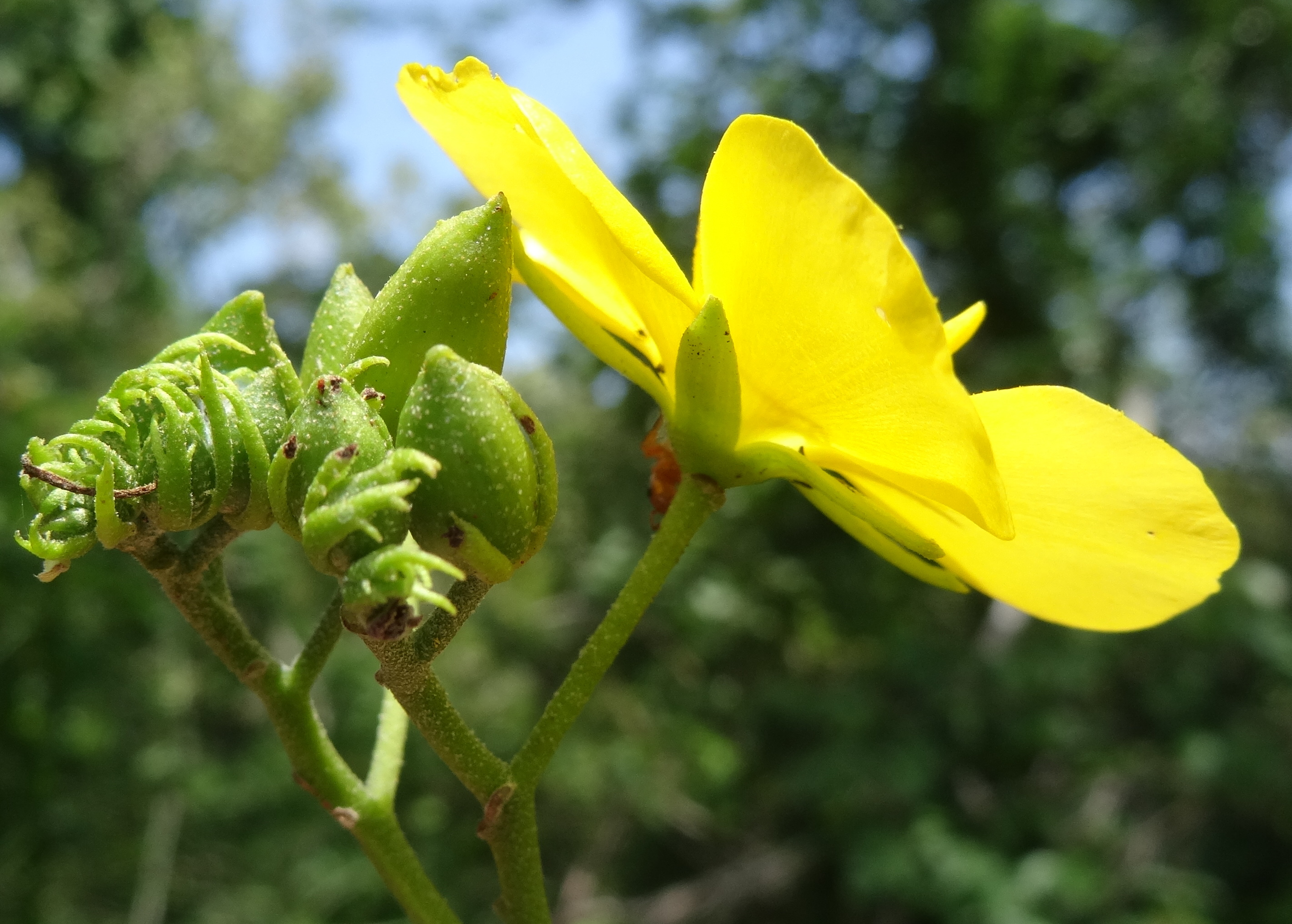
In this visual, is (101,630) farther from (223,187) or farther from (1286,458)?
(223,187)

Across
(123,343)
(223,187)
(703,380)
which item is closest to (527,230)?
(703,380)

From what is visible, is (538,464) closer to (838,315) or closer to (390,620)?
(390,620)

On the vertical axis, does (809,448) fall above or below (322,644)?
below

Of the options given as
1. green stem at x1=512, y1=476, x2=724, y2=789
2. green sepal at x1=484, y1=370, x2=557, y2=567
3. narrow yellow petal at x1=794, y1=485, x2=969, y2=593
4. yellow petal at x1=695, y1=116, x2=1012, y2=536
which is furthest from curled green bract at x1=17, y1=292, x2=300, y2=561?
narrow yellow petal at x1=794, y1=485, x2=969, y2=593

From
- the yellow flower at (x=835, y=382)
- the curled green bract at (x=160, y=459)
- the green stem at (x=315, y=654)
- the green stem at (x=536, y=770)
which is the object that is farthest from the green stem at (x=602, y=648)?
the curled green bract at (x=160, y=459)

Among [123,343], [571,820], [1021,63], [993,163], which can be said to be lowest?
[571,820]

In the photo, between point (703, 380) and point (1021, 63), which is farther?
point (1021, 63)

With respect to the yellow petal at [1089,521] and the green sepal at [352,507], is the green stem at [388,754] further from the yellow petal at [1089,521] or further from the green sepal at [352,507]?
the yellow petal at [1089,521]
